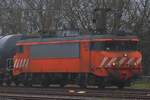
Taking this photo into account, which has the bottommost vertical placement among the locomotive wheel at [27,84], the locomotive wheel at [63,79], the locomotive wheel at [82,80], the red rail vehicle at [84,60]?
the locomotive wheel at [27,84]

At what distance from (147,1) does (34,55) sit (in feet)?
71.0

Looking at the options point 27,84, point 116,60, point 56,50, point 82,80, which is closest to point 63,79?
point 56,50

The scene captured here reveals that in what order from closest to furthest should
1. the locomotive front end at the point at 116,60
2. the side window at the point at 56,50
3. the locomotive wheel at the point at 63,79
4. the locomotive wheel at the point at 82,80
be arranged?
the locomotive front end at the point at 116,60, the locomotive wheel at the point at 82,80, the side window at the point at 56,50, the locomotive wheel at the point at 63,79

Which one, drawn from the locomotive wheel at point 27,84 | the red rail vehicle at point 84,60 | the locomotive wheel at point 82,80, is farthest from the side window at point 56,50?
the locomotive wheel at point 27,84

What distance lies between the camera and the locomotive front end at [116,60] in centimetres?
2617

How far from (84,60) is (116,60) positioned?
176 centimetres

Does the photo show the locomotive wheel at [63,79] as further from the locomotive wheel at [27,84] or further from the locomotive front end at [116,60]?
the locomotive front end at [116,60]

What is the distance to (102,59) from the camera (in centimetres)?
2623

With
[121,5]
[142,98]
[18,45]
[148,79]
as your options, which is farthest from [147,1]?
[142,98]

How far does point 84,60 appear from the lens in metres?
27.1

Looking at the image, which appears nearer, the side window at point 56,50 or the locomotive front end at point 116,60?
the locomotive front end at point 116,60

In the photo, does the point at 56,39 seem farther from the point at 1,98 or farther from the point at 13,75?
the point at 1,98

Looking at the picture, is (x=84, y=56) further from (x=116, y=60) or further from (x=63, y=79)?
(x=63, y=79)

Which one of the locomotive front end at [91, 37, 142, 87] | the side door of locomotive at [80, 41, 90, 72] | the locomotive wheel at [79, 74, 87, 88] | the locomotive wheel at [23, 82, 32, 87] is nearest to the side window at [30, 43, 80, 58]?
the side door of locomotive at [80, 41, 90, 72]
